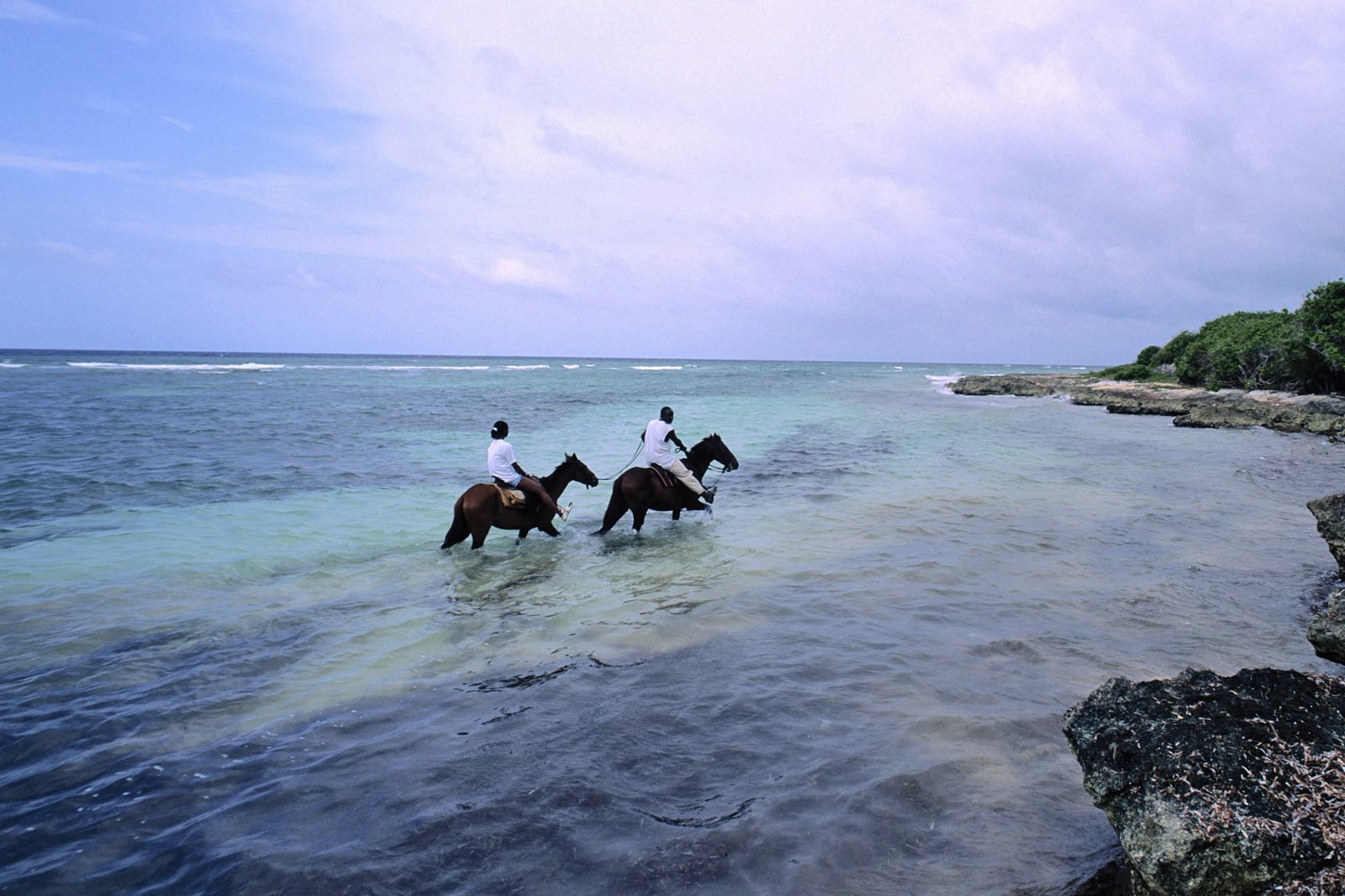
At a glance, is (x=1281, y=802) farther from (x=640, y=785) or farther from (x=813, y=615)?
(x=813, y=615)

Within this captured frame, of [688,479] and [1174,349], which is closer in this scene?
[688,479]

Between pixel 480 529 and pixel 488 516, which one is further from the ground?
pixel 488 516

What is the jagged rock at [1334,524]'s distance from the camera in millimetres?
8719

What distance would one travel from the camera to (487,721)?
5.70 metres

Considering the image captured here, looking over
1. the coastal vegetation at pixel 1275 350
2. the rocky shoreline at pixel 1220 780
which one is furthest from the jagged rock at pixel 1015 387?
the rocky shoreline at pixel 1220 780

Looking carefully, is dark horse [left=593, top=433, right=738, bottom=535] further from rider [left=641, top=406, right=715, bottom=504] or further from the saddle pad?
the saddle pad

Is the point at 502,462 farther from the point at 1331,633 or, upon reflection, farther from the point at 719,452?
the point at 1331,633

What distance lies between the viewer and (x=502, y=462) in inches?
438

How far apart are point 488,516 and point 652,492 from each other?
306 cm

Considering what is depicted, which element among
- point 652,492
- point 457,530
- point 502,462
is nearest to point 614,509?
point 652,492

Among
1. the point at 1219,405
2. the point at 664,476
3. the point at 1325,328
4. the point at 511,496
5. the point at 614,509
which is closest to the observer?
the point at 511,496

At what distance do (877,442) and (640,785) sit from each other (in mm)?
22864

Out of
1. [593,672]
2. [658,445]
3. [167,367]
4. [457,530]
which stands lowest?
[593,672]

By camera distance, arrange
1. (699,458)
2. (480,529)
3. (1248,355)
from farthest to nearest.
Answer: (1248,355), (699,458), (480,529)
